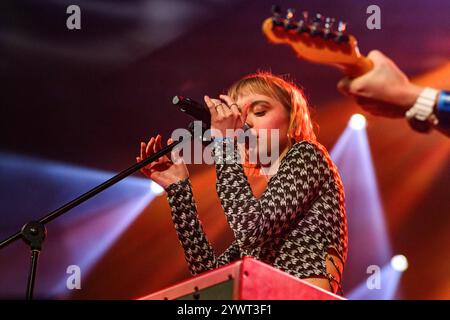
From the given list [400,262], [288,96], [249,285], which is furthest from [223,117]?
[400,262]

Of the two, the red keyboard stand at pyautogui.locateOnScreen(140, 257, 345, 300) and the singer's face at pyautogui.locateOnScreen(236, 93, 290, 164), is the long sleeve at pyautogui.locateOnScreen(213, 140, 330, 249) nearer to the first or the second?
the singer's face at pyautogui.locateOnScreen(236, 93, 290, 164)

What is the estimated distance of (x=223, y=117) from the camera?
187cm

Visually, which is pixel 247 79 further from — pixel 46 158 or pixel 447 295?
pixel 447 295

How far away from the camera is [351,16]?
11.0ft

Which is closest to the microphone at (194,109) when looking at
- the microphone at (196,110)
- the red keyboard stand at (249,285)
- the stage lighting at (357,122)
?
the microphone at (196,110)

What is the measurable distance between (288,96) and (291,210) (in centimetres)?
48

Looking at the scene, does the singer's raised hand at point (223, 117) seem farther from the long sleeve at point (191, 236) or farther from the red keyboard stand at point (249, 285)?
the red keyboard stand at point (249, 285)

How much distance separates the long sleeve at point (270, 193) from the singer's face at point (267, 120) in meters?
0.14

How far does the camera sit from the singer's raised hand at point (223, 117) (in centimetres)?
188

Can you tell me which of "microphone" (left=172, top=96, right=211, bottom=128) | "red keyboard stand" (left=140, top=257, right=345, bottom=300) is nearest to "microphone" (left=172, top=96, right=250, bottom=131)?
"microphone" (left=172, top=96, right=211, bottom=128)

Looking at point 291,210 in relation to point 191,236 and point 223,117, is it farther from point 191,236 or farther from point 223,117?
point 191,236
